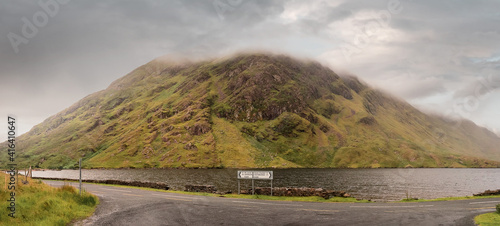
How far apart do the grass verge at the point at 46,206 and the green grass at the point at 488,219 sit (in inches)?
1211

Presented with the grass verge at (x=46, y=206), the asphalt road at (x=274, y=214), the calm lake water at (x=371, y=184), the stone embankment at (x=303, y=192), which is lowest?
the calm lake water at (x=371, y=184)

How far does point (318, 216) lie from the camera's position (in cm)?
2366

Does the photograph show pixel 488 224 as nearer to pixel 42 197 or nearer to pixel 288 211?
pixel 288 211

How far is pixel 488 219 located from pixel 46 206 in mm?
35621

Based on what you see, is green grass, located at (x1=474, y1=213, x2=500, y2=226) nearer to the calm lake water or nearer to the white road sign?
the white road sign

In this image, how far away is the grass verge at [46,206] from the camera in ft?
70.1

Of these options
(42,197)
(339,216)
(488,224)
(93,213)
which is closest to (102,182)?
(42,197)

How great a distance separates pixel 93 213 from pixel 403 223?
1008 inches

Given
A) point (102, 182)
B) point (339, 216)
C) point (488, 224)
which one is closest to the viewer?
point (488, 224)

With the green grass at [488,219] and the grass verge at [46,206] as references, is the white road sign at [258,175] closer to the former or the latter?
the grass verge at [46,206]

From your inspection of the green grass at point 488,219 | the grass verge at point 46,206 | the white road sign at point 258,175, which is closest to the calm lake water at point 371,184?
the white road sign at point 258,175

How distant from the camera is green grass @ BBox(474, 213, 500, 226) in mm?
20797

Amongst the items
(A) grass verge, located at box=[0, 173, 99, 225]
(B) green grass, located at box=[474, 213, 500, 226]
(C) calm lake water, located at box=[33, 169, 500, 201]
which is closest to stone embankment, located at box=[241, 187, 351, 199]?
(B) green grass, located at box=[474, 213, 500, 226]

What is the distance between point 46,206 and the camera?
24.4 m
